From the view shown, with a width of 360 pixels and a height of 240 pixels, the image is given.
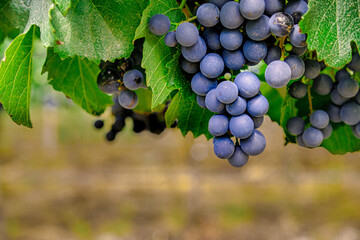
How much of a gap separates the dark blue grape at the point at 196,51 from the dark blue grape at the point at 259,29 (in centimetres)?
5

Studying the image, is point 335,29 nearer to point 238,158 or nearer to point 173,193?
point 238,158

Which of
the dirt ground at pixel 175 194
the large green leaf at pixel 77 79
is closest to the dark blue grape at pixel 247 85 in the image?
the large green leaf at pixel 77 79

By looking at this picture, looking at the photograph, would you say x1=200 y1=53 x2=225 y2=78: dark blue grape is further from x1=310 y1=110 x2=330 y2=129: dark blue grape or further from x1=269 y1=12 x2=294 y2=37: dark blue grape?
x1=310 y1=110 x2=330 y2=129: dark blue grape

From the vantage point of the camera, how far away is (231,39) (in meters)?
0.47

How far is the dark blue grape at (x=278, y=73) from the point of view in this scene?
0.46 m

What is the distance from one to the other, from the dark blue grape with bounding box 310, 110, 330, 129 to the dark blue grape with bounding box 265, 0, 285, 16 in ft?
0.70

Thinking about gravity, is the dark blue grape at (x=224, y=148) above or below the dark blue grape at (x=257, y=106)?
below

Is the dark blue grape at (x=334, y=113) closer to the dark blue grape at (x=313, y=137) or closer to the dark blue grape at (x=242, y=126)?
the dark blue grape at (x=313, y=137)

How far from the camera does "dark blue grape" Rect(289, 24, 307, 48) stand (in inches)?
18.1

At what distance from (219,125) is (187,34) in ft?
0.36

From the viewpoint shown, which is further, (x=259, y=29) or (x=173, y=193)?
(x=173, y=193)

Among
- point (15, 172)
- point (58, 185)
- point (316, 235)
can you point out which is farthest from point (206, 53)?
point (15, 172)

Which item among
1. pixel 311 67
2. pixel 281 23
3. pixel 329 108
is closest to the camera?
pixel 281 23

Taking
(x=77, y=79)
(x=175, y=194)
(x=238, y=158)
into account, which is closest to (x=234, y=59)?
(x=238, y=158)
